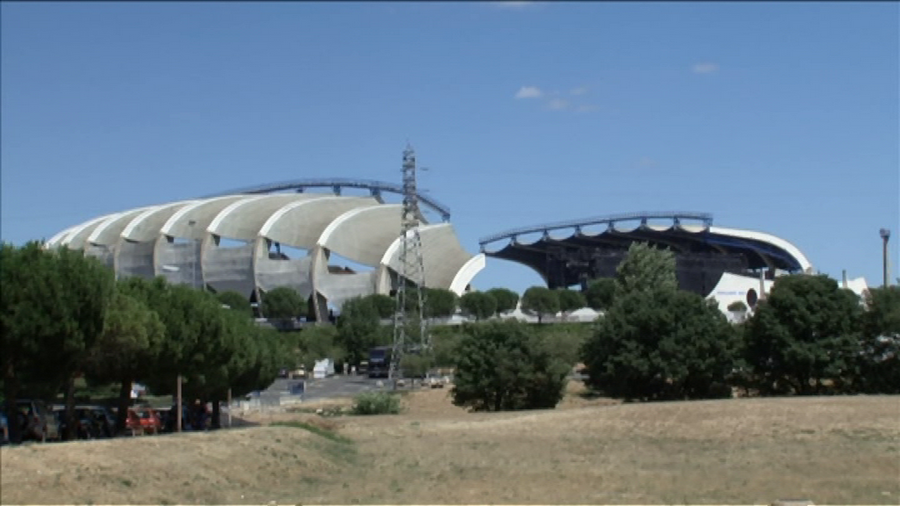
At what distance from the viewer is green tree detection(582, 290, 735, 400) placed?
177 feet

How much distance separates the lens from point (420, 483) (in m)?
28.5

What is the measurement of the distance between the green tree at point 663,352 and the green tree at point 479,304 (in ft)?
172

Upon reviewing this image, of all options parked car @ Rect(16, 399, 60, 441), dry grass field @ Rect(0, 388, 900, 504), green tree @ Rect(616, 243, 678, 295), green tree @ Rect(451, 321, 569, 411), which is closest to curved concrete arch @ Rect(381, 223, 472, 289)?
green tree @ Rect(616, 243, 678, 295)

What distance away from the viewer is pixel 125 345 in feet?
103

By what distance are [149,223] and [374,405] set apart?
86597 millimetres

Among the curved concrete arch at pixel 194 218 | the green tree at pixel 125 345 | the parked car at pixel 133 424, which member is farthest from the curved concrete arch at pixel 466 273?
the green tree at pixel 125 345

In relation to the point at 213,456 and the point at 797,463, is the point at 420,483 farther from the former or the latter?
the point at 797,463

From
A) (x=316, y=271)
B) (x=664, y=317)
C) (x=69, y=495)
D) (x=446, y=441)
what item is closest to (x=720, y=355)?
(x=664, y=317)

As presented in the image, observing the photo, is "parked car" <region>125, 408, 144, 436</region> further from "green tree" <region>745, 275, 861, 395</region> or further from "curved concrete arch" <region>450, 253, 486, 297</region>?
"curved concrete arch" <region>450, 253, 486, 297</region>

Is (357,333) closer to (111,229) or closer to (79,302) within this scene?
(111,229)

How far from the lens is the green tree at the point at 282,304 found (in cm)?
11150

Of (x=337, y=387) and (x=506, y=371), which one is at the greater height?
(x=506, y=371)

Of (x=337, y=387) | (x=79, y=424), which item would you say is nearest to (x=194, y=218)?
(x=337, y=387)

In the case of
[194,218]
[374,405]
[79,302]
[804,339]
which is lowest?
[374,405]
